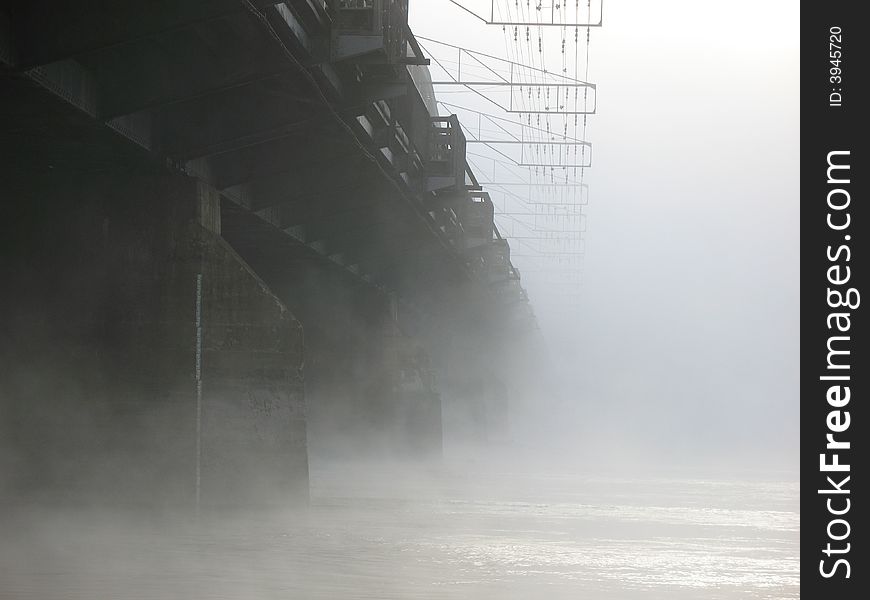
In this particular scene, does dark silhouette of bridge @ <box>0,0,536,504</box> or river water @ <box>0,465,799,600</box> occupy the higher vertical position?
dark silhouette of bridge @ <box>0,0,536,504</box>

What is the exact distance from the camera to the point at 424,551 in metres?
20.3

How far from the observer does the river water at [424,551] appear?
15953 millimetres

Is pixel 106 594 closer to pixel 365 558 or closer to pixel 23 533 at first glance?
pixel 365 558

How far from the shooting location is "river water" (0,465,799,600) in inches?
628

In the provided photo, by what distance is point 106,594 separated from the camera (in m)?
14.9

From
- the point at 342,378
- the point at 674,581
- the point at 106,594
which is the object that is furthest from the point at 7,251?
the point at 342,378

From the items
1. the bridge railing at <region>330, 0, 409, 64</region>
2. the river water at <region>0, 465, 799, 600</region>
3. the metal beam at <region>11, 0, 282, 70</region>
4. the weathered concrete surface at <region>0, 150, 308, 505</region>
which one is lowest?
the river water at <region>0, 465, 799, 600</region>

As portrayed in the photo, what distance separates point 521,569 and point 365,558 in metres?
2.34
